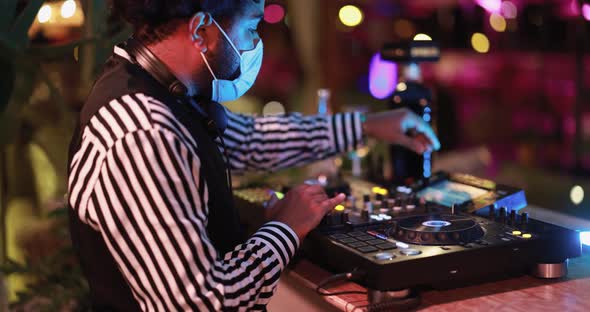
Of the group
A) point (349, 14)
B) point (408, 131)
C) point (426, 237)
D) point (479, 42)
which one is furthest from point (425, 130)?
point (479, 42)

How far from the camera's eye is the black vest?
3.52 ft

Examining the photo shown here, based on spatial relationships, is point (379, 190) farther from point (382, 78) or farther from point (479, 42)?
point (479, 42)

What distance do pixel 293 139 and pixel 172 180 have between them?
76cm

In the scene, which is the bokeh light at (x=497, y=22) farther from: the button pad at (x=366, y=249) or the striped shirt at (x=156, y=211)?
the striped shirt at (x=156, y=211)

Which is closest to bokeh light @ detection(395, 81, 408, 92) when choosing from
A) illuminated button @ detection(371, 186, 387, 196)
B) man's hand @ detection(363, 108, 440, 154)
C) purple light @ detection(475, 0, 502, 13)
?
man's hand @ detection(363, 108, 440, 154)

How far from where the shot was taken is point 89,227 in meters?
1.06

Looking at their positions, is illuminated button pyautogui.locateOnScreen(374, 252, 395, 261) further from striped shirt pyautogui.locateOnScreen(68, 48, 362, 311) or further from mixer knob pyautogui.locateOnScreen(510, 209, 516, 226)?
mixer knob pyautogui.locateOnScreen(510, 209, 516, 226)

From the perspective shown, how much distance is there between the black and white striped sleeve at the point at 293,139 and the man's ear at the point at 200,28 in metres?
0.56

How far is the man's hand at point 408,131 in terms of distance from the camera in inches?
64.9

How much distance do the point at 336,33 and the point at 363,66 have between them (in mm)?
891

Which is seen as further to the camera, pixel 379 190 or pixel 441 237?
pixel 379 190

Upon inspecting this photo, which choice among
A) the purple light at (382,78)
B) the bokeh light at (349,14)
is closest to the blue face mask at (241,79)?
the purple light at (382,78)

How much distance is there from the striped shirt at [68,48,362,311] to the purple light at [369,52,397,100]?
36.0 inches

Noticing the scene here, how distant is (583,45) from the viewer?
3.18 m
